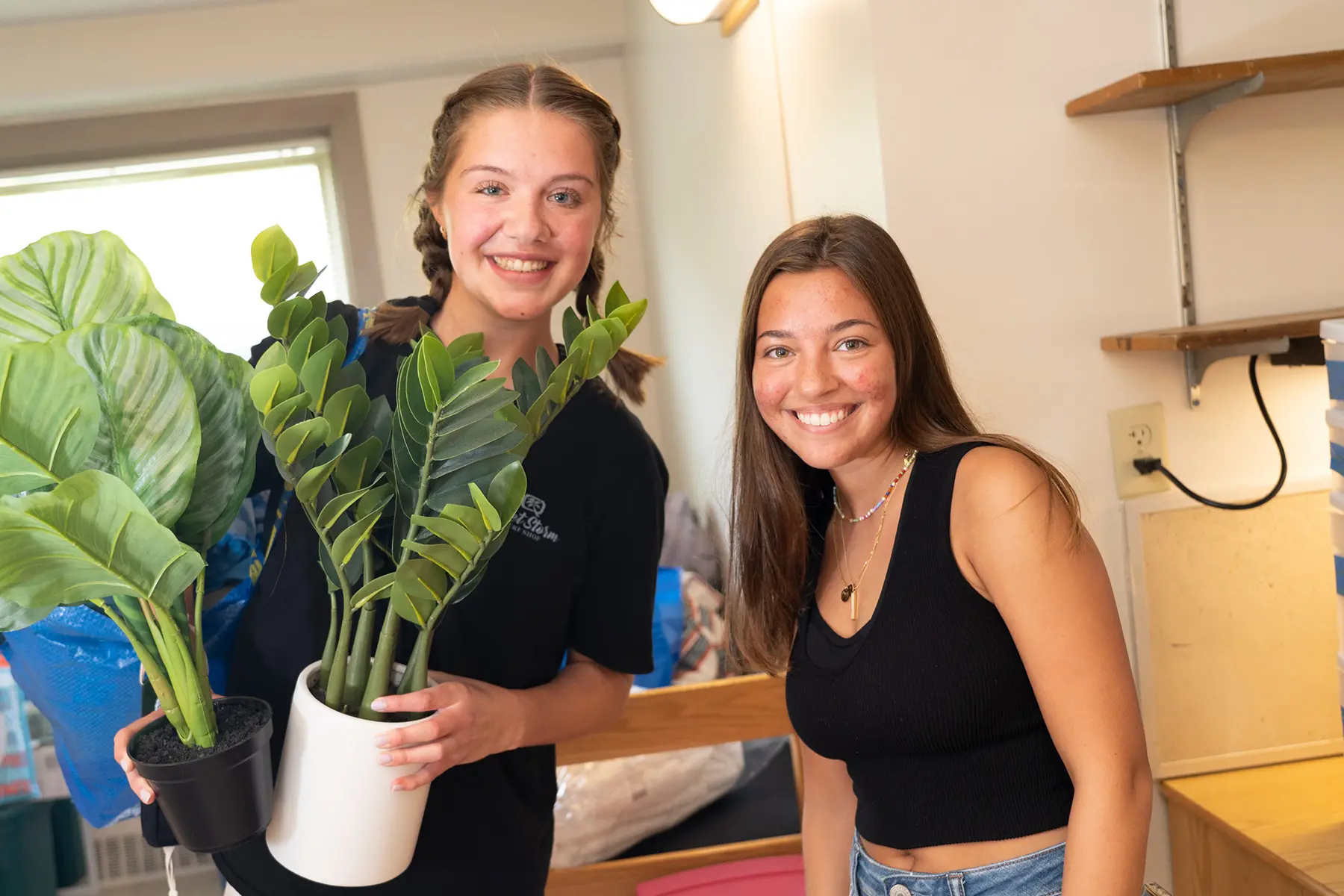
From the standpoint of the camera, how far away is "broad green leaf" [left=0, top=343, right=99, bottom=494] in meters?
0.60

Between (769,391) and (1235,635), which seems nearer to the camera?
(769,391)

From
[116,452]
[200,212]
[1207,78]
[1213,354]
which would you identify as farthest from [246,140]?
[1213,354]

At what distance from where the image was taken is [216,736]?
2.38 ft

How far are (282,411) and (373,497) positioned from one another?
0.35ft

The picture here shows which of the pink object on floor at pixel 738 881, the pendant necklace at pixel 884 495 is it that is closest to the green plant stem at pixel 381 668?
the pendant necklace at pixel 884 495

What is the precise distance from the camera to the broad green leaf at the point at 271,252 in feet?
2.27

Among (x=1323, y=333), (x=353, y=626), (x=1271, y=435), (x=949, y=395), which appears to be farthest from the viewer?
(x=1271, y=435)

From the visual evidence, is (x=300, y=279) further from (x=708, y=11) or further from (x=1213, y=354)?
(x=1213, y=354)

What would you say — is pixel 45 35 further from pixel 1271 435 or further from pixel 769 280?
pixel 1271 435

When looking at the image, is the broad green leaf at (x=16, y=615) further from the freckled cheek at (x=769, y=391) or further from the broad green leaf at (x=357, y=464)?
the freckled cheek at (x=769, y=391)

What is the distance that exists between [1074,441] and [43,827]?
1384mm

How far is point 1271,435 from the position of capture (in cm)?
148

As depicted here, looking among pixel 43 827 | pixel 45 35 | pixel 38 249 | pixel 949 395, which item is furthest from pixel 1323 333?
pixel 43 827

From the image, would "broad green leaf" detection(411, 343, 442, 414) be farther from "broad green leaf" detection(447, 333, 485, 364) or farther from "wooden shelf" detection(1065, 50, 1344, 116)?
"wooden shelf" detection(1065, 50, 1344, 116)
